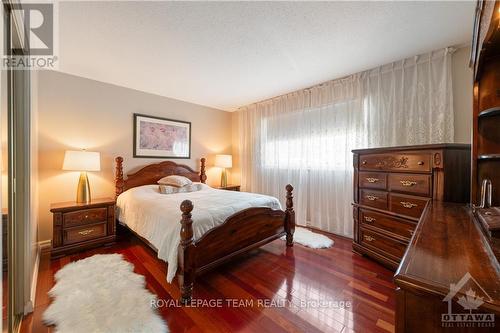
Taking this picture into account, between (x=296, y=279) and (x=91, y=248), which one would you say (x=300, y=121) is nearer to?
(x=296, y=279)

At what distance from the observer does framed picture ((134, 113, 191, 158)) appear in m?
3.54

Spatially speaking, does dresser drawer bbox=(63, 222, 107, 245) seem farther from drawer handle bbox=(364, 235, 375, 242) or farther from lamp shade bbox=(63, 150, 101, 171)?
drawer handle bbox=(364, 235, 375, 242)

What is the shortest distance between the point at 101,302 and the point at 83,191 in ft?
5.68

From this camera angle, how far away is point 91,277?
200cm

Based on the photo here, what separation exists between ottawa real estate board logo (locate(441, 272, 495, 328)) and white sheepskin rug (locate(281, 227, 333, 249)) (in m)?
2.37

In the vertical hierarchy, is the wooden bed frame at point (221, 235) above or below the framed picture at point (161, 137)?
below

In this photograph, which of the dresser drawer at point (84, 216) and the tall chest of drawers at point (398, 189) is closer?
the tall chest of drawers at point (398, 189)

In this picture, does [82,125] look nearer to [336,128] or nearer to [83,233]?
[83,233]

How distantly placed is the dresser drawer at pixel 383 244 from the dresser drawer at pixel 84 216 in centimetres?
335

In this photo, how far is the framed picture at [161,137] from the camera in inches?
140

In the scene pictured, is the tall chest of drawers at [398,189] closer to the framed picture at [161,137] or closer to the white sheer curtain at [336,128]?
the white sheer curtain at [336,128]

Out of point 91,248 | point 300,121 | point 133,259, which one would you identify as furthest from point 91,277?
point 300,121

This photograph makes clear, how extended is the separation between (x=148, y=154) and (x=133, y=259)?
1853 mm

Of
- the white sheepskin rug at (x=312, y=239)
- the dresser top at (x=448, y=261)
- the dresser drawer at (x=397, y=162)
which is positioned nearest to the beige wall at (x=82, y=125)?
the white sheepskin rug at (x=312, y=239)
